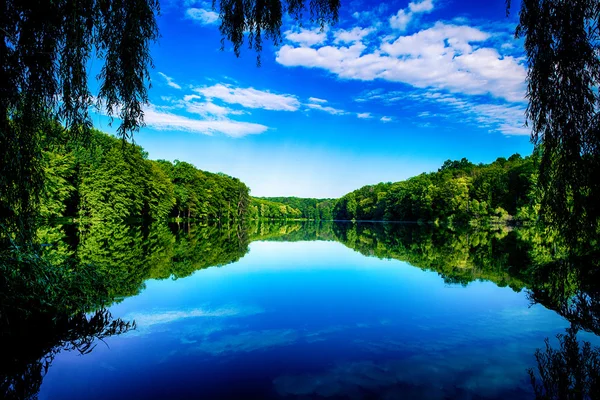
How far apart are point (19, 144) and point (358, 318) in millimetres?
7559

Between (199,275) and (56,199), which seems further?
(56,199)

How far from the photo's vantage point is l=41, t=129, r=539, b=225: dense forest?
131ft

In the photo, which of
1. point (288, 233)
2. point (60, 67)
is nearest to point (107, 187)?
point (288, 233)

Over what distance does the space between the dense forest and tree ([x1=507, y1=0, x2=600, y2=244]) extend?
5774mm

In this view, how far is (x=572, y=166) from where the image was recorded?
4461mm

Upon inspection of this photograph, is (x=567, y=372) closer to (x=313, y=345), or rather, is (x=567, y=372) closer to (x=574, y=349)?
(x=574, y=349)

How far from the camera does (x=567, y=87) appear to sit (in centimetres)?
431

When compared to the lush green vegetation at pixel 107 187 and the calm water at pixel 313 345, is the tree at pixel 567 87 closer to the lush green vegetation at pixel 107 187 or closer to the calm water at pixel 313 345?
the calm water at pixel 313 345

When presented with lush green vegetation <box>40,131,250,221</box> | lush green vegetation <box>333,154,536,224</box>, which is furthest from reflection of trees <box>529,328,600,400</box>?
lush green vegetation <box>333,154,536,224</box>

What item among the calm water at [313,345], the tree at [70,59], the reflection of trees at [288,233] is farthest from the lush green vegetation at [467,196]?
the tree at [70,59]

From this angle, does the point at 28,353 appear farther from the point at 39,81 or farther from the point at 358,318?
the point at 358,318

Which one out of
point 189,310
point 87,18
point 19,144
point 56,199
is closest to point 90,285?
point 189,310

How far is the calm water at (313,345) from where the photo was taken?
4883mm

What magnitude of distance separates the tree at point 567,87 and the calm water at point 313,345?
10.3 ft
